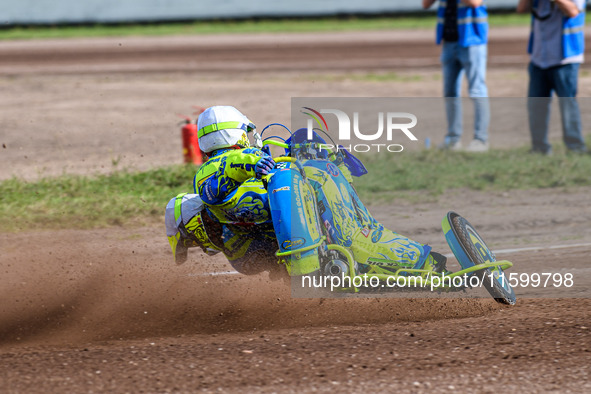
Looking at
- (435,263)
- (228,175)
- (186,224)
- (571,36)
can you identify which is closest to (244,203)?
(228,175)

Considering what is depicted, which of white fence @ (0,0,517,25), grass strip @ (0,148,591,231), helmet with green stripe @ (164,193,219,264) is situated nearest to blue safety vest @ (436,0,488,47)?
grass strip @ (0,148,591,231)

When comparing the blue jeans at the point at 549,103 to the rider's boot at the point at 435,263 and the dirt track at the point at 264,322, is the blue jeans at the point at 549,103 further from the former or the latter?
Result: the rider's boot at the point at 435,263

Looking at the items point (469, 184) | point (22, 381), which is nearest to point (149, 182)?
point (469, 184)

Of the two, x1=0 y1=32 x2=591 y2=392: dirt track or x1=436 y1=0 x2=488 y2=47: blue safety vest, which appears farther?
x1=436 y1=0 x2=488 y2=47: blue safety vest

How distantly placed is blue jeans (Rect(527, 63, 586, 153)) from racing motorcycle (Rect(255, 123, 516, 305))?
4865mm

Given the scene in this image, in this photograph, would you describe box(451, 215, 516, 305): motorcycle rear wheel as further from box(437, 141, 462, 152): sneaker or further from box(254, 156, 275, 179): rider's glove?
box(437, 141, 462, 152): sneaker

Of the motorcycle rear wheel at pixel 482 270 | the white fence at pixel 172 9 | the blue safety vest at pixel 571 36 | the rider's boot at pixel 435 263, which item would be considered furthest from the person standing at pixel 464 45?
the white fence at pixel 172 9

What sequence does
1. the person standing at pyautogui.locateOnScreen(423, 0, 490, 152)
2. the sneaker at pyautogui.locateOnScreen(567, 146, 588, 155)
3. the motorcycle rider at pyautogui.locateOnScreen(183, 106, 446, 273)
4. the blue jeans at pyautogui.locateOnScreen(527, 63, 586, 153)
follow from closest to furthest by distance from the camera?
the motorcycle rider at pyautogui.locateOnScreen(183, 106, 446, 273)
the blue jeans at pyautogui.locateOnScreen(527, 63, 586, 153)
the sneaker at pyautogui.locateOnScreen(567, 146, 588, 155)
the person standing at pyautogui.locateOnScreen(423, 0, 490, 152)

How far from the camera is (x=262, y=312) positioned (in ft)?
18.9

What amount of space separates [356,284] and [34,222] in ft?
14.9

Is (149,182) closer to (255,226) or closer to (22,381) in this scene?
(255,226)

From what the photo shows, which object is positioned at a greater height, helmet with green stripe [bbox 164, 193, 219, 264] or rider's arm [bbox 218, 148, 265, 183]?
rider's arm [bbox 218, 148, 265, 183]

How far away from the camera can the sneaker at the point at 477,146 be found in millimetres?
10213

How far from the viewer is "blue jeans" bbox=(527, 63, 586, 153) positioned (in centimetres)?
977
